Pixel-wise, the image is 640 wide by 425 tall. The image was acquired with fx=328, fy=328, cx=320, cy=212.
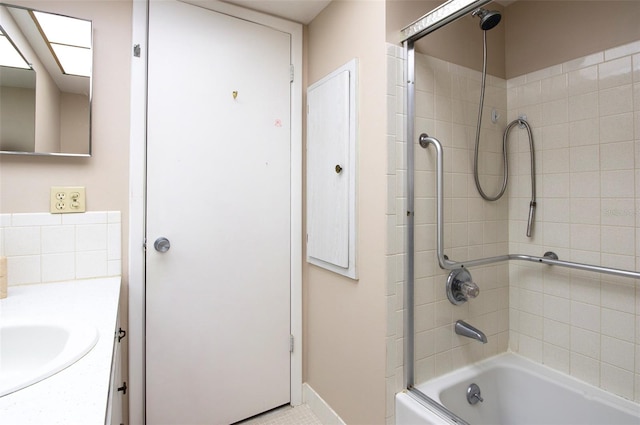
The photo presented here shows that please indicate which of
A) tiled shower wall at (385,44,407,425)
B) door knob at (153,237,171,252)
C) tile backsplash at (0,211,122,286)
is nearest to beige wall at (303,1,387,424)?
tiled shower wall at (385,44,407,425)

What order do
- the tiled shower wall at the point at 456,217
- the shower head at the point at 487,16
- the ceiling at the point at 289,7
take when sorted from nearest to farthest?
the shower head at the point at 487,16
the tiled shower wall at the point at 456,217
the ceiling at the point at 289,7

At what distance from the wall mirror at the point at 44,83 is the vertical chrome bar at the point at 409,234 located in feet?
4.46

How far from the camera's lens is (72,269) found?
4.58ft

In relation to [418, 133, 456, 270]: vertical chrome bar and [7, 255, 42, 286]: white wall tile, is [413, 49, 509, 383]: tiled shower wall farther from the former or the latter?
[7, 255, 42, 286]: white wall tile

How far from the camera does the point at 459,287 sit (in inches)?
60.8

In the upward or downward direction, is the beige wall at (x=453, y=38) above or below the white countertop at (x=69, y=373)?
above

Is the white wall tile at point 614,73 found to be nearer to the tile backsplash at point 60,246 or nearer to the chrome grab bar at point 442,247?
the chrome grab bar at point 442,247

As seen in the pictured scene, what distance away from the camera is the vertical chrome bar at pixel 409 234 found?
1.39m

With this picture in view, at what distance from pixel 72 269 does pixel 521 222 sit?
219 centimetres

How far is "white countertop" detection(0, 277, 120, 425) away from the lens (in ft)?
1.81

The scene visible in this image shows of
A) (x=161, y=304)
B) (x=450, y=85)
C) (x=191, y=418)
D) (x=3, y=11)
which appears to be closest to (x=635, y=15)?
(x=450, y=85)

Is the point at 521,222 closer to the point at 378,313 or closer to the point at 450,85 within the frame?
the point at 450,85

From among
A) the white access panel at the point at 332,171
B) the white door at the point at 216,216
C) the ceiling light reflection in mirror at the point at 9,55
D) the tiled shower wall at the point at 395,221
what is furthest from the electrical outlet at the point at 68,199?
the tiled shower wall at the point at 395,221

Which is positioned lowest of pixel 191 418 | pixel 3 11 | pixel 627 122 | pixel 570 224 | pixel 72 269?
pixel 191 418
